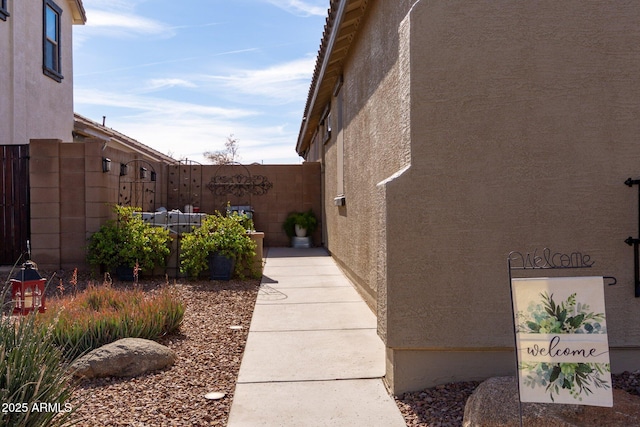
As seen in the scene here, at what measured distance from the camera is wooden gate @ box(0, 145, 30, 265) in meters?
9.81

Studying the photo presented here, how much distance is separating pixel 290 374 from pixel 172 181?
11.4 m

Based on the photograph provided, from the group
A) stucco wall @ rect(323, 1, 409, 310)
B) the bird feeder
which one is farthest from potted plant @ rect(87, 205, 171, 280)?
the bird feeder

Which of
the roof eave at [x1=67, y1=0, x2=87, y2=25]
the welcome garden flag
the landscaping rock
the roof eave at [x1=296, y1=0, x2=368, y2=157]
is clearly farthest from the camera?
the roof eave at [x1=67, y1=0, x2=87, y2=25]

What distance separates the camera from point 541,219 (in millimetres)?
3848

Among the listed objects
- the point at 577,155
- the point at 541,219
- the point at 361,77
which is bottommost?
the point at 541,219

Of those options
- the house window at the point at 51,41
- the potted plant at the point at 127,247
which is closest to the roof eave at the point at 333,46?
the potted plant at the point at 127,247

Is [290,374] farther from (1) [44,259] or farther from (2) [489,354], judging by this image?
(1) [44,259]

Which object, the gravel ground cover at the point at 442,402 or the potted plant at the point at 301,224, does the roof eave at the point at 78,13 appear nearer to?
the potted plant at the point at 301,224

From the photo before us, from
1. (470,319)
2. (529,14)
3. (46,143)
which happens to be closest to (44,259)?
(46,143)

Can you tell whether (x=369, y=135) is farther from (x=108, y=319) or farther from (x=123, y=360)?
(x=123, y=360)

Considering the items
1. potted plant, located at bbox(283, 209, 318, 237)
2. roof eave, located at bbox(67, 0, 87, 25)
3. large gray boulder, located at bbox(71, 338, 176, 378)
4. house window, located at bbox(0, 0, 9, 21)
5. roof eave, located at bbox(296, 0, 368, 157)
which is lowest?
large gray boulder, located at bbox(71, 338, 176, 378)

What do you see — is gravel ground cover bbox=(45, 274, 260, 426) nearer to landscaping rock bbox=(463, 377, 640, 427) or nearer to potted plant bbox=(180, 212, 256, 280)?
landscaping rock bbox=(463, 377, 640, 427)

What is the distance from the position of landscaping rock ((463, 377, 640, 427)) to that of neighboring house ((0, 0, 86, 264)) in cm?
886

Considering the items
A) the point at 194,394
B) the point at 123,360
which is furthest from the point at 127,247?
the point at 194,394
